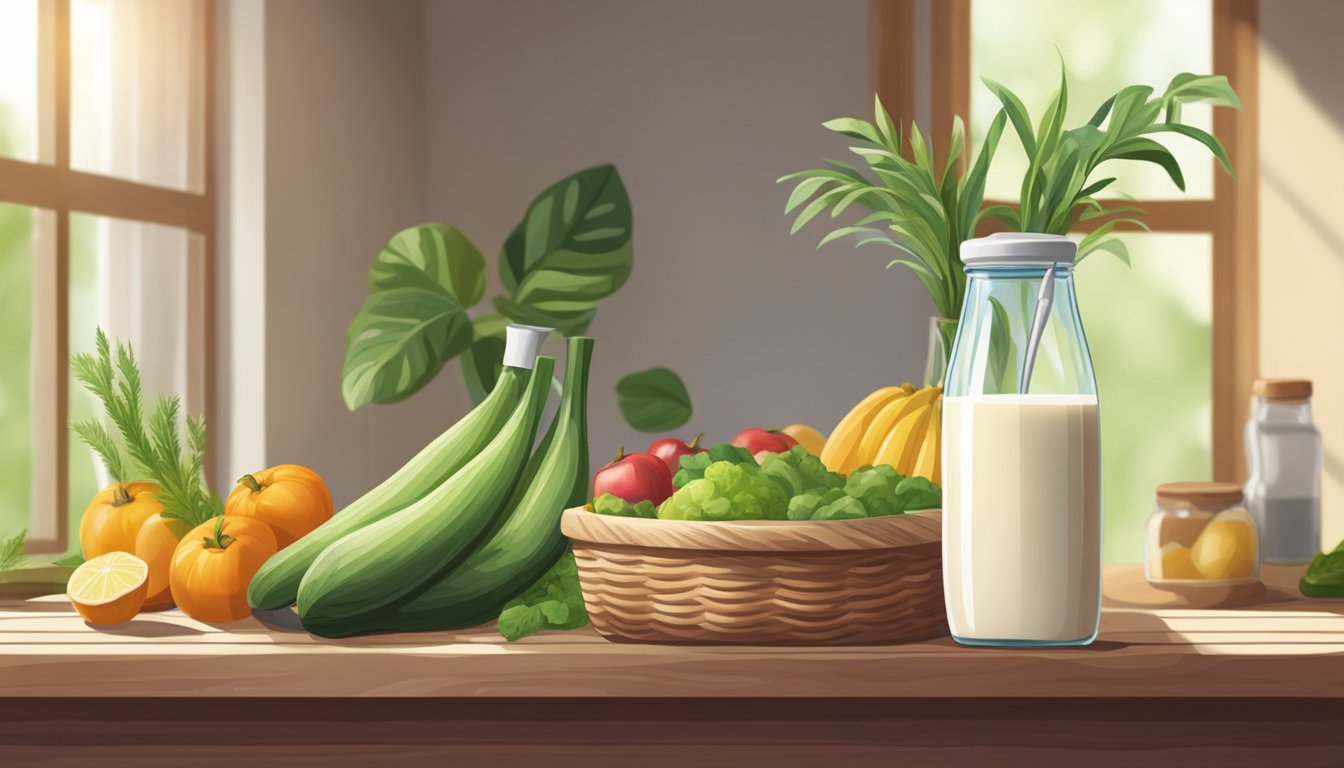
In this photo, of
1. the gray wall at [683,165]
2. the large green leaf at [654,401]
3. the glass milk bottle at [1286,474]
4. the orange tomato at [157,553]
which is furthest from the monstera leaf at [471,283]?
the gray wall at [683,165]

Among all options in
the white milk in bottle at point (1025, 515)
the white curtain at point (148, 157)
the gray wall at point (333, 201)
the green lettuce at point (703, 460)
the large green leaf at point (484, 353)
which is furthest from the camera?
the gray wall at point (333, 201)

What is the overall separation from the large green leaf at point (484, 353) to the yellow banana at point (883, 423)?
543 mm

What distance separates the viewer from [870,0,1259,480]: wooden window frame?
3412mm

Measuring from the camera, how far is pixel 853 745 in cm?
76

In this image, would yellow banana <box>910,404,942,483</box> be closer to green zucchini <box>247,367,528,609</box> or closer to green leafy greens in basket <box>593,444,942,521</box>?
green leafy greens in basket <box>593,444,942,521</box>

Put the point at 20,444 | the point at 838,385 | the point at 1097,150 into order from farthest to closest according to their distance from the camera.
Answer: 1. the point at 838,385
2. the point at 20,444
3. the point at 1097,150

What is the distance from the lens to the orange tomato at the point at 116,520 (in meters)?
0.99

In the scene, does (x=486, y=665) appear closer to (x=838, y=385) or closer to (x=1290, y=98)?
(x=838, y=385)

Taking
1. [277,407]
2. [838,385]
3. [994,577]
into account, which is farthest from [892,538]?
[838,385]

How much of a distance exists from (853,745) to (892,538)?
0.44 ft

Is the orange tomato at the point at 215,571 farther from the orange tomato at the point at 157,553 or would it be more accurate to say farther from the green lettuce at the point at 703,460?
the green lettuce at the point at 703,460

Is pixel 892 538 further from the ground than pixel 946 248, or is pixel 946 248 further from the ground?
pixel 946 248

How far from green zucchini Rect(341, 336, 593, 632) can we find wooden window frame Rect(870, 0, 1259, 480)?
2.71 metres

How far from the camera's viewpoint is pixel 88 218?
2303mm
